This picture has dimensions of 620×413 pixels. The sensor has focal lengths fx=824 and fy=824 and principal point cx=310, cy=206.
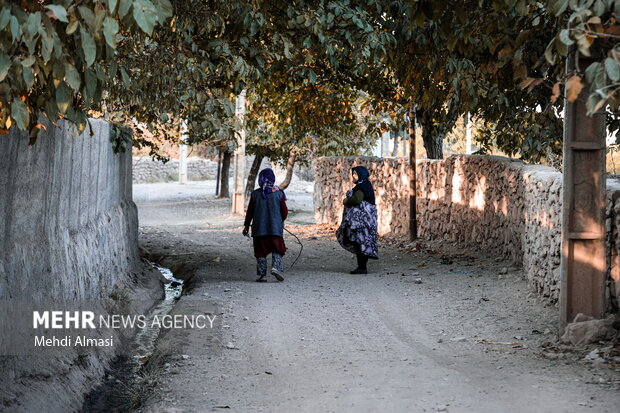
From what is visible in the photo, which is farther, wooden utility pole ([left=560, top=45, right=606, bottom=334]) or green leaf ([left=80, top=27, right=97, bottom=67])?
wooden utility pole ([left=560, top=45, right=606, bottom=334])

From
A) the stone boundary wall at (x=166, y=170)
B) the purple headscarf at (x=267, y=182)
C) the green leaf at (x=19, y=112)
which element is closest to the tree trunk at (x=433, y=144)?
the purple headscarf at (x=267, y=182)

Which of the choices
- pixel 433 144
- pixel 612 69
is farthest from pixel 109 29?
pixel 433 144

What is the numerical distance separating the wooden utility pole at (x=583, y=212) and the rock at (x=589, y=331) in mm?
132

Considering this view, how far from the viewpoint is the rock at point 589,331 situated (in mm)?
6938

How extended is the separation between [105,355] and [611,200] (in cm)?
497

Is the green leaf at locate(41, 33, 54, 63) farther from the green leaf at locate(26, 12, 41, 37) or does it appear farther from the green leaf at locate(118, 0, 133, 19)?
the green leaf at locate(118, 0, 133, 19)

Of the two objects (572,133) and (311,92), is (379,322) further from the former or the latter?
(311,92)

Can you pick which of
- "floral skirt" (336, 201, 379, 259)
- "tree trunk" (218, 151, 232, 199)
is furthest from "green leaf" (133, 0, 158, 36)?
"tree trunk" (218, 151, 232, 199)

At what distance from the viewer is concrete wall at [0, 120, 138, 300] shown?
253 inches

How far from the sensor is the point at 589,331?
695 cm

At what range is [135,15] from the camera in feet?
12.4

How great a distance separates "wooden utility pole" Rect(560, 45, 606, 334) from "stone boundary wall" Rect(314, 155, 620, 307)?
0.36 m

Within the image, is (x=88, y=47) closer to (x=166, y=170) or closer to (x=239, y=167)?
(x=239, y=167)

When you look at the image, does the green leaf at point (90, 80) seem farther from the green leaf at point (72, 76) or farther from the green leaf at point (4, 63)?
the green leaf at point (4, 63)
